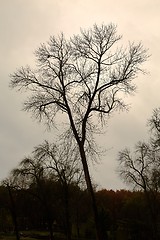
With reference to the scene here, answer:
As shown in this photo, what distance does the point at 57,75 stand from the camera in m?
20.6

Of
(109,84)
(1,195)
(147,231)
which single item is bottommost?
(147,231)

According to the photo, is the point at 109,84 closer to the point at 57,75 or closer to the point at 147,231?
the point at 57,75

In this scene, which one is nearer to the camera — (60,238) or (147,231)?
(147,231)

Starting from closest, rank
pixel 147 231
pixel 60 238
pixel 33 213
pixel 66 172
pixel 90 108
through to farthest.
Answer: pixel 90 108 < pixel 66 172 < pixel 147 231 < pixel 60 238 < pixel 33 213

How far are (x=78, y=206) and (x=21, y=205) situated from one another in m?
12.1

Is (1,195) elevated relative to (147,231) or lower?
elevated

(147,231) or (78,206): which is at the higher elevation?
(78,206)

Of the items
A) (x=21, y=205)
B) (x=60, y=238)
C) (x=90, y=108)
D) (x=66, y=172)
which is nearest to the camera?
(x=90, y=108)

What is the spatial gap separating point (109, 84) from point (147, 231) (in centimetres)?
4379

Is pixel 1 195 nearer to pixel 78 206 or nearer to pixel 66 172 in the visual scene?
pixel 78 206

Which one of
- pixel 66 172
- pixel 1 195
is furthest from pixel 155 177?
pixel 1 195

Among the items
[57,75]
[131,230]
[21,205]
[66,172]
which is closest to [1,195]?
[21,205]

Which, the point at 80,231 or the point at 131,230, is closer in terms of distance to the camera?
the point at 131,230

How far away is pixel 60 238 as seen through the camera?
6719 centimetres
